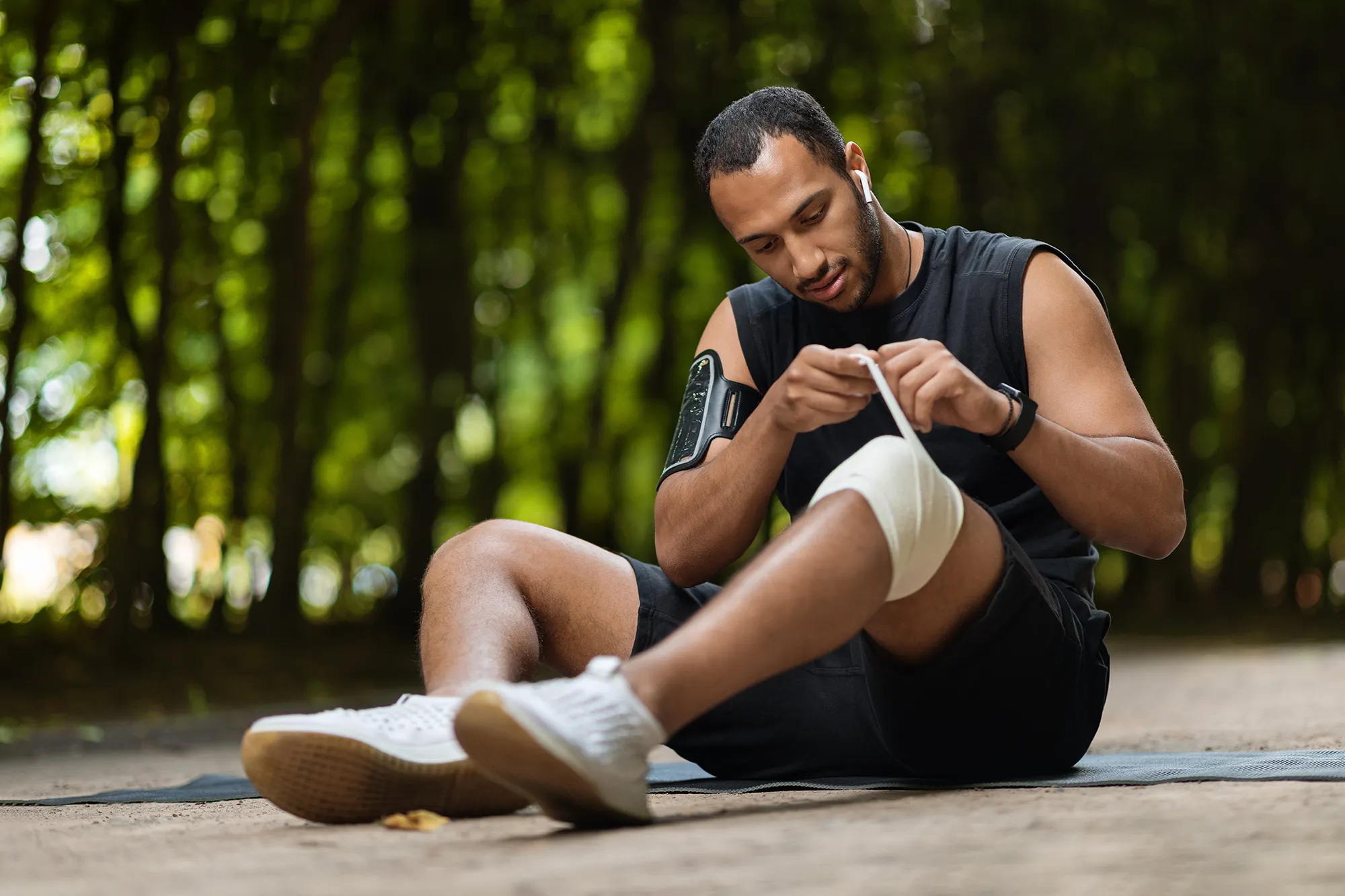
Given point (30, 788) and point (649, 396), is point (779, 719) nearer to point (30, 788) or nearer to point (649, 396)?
point (30, 788)

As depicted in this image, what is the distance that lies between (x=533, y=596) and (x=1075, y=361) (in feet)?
2.87

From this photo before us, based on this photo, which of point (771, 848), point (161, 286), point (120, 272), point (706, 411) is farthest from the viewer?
point (120, 272)

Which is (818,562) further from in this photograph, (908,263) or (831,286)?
(908,263)

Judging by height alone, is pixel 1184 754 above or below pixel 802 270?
below

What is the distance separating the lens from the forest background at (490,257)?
661 centimetres

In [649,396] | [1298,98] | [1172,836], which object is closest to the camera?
[1172,836]

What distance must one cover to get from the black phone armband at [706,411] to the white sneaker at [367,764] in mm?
605

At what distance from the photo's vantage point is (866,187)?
2395mm

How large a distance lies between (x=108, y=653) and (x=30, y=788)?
319 cm

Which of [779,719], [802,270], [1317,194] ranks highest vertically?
[1317,194]

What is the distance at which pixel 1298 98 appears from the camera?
1001 centimetres

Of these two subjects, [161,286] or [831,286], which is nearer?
[831,286]

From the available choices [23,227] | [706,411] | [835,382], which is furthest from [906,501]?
[23,227]

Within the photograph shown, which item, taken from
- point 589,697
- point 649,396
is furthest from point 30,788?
point 649,396
